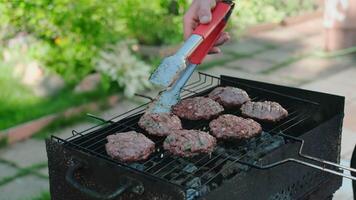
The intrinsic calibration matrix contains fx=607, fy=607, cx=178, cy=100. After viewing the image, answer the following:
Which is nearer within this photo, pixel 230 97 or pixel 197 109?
pixel 197 109

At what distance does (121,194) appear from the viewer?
7.09ft

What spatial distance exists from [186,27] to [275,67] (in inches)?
149

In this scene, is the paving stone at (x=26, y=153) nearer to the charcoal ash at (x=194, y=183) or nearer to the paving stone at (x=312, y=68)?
the charcoal ash at (x=194, y=183)

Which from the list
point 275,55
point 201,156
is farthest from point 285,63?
point 201,156

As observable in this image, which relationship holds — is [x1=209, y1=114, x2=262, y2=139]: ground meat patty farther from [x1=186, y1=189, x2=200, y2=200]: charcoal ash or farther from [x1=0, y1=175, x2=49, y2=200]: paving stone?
[x1=0, y1=175, x2=49, y2=200]: paving stone

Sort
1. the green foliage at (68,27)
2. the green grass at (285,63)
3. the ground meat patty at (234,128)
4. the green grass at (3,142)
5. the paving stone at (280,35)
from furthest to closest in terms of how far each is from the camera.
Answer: the paving stone at (280,35) → the green grass at (285,63) → the green foliage at (68,27) → the green grass at (3,142) → the ground meat patty at (234,128)

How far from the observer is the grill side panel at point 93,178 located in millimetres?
2053

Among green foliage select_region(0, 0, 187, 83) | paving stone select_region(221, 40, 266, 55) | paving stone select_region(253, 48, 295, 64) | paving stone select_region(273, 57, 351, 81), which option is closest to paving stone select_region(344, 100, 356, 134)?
paving stone select_region(273, 57, 351, 81)

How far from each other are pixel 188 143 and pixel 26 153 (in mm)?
2292

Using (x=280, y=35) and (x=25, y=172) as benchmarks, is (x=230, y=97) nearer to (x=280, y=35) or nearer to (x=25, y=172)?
(x=25, y=172)

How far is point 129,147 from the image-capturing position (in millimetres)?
2299

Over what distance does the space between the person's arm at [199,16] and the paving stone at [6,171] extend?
1905 mm

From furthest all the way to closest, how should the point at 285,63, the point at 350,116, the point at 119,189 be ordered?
1. the point at 285,63
2. the point at 350,116
3. the point at 119,189

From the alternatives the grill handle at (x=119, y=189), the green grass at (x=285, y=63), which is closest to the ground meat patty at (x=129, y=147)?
the grill handle at (x=119, y=189)
